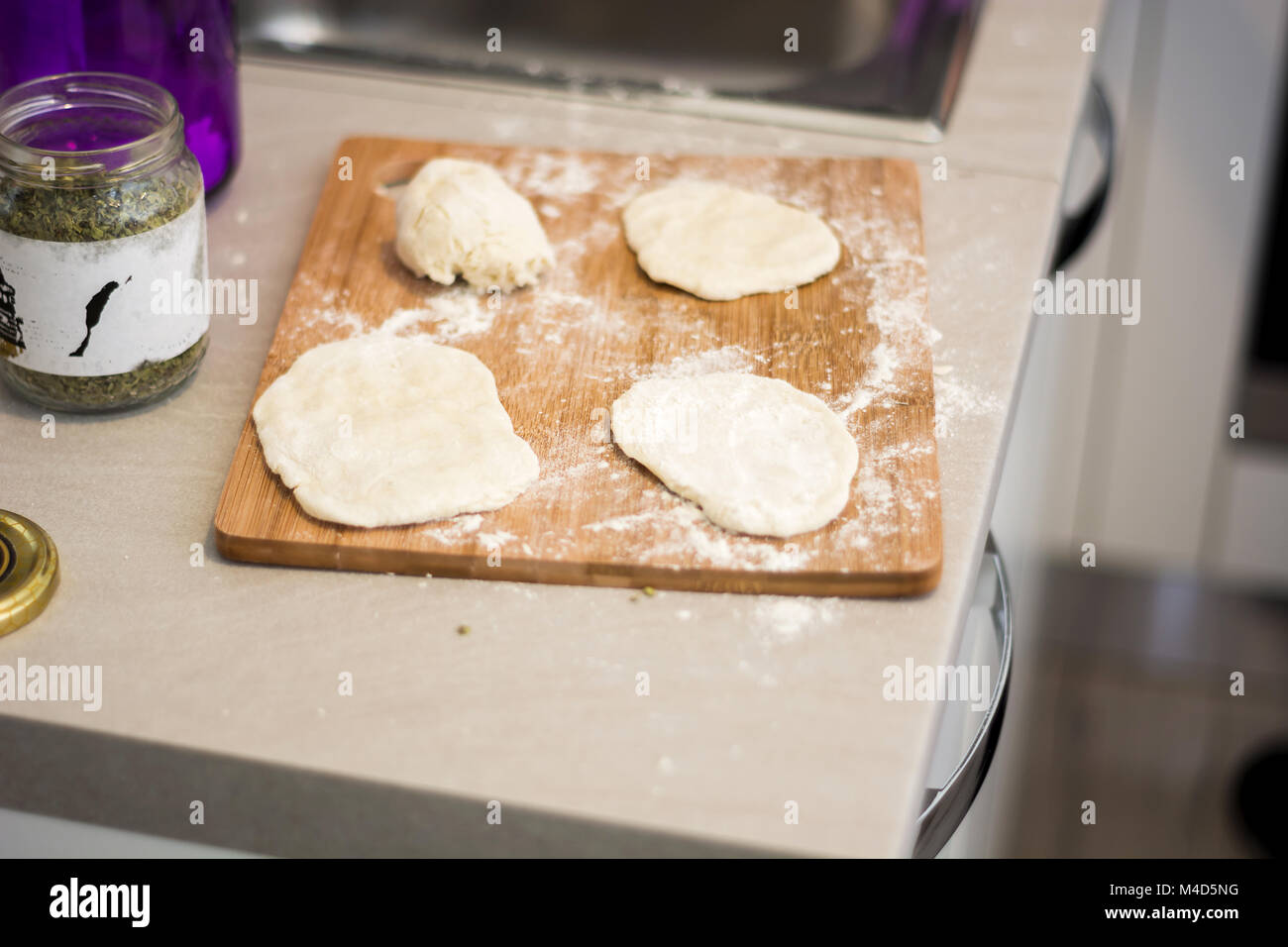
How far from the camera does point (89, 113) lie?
0.83 m

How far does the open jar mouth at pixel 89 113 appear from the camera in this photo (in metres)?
0.81

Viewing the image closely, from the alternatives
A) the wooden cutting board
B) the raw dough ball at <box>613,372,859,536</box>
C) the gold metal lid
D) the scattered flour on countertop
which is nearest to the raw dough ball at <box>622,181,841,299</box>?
the wooden cutting board

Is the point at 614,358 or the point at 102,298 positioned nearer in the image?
the point at 102,298

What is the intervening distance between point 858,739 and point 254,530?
0.37 meters

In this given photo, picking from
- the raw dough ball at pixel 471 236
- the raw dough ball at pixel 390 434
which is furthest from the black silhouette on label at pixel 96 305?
the raw dough ball at pixel 471 236

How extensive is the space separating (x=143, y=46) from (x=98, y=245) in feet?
0.89

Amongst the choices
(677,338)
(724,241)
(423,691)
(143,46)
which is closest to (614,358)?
(677,338)

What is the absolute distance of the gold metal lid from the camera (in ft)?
2.28

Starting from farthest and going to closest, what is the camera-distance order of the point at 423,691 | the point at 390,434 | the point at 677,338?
1. the point at 677,338
2. the point at 390,434
3. the point at 423,691

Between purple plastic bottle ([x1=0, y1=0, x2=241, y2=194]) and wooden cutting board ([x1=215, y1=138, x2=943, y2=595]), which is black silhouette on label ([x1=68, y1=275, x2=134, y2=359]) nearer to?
wooden cutting board ([x1=215, y1=138, x2=943, y2=595])

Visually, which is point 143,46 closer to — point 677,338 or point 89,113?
point 89,113

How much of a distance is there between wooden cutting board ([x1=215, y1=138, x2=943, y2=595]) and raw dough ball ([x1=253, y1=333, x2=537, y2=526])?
13 mm

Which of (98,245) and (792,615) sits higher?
(98,245)
